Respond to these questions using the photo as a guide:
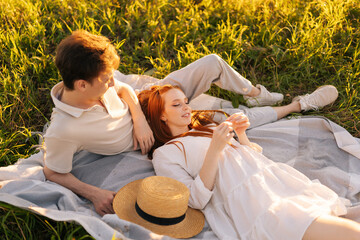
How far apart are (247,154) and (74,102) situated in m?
1.42

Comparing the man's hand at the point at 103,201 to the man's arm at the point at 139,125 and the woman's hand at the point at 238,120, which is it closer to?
the man's arm at the point at 139,125

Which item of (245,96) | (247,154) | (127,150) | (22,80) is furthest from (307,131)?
(22,80)

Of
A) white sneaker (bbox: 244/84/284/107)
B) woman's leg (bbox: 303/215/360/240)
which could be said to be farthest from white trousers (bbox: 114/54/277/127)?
woman's leg (bbox: 303/215/360/240)

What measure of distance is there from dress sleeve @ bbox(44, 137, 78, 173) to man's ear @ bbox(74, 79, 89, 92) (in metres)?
0.40

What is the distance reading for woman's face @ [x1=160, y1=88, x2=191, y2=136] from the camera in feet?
10.3

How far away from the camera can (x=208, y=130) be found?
3.21m

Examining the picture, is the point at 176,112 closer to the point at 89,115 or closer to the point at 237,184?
the point at 89,115

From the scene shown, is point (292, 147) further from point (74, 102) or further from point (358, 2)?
point (358, 2)

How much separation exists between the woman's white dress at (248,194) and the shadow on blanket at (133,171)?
199mm

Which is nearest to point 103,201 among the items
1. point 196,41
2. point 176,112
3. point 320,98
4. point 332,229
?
point 176,112

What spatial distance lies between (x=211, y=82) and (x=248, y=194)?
1579 mm

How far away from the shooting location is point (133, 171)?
3.07 metres

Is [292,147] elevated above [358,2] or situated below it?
below

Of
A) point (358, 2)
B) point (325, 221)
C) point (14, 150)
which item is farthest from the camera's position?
point (358, 2)
